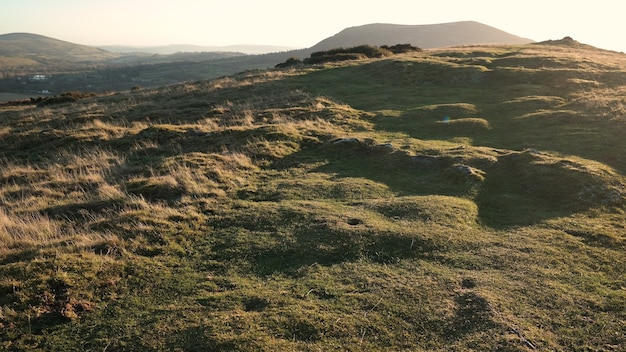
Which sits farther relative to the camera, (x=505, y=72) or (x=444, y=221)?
(x=505, y=72)

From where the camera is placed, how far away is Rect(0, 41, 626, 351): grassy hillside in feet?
23.0

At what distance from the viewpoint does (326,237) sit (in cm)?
1013

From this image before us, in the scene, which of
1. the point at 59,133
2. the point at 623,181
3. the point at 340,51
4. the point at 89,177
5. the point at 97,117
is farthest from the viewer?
the point at 340,51

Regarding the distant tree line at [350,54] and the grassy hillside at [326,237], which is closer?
the grassy hillside at [326,237]

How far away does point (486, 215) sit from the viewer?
12.0 metres

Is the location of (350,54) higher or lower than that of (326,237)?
higher

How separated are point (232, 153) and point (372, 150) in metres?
5.72

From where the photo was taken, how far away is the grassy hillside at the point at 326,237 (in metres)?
7.02

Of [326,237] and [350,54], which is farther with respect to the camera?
[350,54]

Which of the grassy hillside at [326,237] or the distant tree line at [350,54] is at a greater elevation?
the distant tree line at [350,54]

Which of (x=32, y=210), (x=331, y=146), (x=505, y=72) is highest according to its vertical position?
(x=505, y=72)

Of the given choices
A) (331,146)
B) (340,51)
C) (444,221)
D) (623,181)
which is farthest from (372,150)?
(340,51)

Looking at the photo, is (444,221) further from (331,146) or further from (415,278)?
(331,146)

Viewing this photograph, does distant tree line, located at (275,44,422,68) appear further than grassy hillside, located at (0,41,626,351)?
Yes
